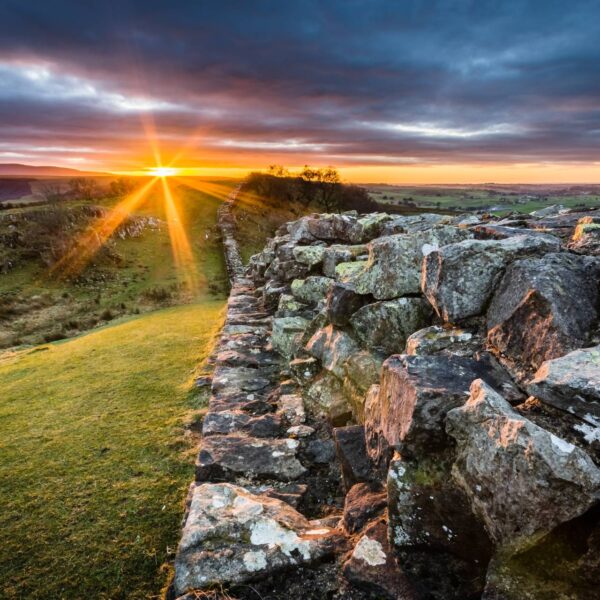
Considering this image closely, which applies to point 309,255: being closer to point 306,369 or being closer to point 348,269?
point 348,269

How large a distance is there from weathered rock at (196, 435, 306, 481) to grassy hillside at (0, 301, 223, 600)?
23.0 inches

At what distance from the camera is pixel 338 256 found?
10.3m

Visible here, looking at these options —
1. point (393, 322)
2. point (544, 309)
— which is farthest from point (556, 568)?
point (393, 322)

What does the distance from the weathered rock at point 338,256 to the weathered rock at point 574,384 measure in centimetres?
674

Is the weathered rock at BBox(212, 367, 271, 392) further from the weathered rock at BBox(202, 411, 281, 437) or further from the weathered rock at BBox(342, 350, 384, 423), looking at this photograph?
the weathered rock at BBox(342, 350, 384, 423)

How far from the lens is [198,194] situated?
220ft

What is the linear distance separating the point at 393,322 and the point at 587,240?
2823mm

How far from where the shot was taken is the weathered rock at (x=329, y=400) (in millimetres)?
6738

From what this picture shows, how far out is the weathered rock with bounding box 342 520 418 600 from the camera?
335 cm

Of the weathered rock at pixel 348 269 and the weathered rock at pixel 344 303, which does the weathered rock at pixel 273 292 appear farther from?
the weathered rock at pixel 344 303

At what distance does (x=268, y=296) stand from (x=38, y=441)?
7.73 metres

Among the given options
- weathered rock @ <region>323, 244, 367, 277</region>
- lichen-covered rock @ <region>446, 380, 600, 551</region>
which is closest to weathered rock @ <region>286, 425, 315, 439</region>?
lichen-covered rock @ <region>446, 380, 600, 551</region>

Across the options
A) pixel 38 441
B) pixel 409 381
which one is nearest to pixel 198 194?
pixel 38 441

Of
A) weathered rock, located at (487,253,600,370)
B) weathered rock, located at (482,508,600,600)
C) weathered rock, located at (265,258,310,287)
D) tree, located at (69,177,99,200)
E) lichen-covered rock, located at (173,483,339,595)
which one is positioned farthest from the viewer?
tree, located at (69,177,99,200)
